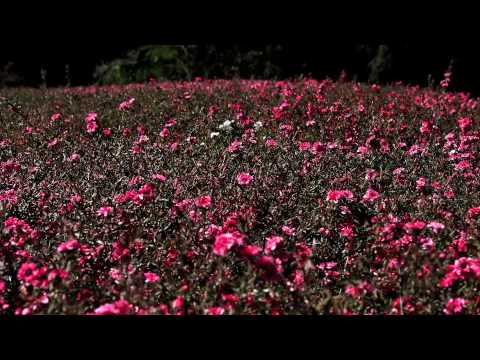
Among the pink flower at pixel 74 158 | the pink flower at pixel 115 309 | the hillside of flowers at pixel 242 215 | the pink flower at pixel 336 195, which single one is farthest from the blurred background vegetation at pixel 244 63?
the pink flower at pixel 115 309

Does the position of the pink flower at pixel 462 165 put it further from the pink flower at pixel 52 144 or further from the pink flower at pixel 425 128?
the pink flower at pixel 52 144

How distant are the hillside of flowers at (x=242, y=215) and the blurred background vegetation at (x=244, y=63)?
18.5 feet

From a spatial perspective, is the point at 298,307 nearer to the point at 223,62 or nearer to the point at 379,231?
the point at 379,231

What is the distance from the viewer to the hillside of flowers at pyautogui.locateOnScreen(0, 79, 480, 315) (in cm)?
298

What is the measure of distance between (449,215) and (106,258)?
78.9 inches

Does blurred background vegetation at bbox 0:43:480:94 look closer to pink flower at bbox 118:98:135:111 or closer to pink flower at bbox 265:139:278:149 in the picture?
pink flower at bbox 118:98:135:111

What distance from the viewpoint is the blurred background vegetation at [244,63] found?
12672 mm

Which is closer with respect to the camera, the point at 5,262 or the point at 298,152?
the point at 5,262

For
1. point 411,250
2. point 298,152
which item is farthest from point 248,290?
point 298,152

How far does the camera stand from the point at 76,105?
802 cm

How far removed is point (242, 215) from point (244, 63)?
31.0 ft

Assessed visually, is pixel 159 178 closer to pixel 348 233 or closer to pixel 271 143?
pixel 348 233

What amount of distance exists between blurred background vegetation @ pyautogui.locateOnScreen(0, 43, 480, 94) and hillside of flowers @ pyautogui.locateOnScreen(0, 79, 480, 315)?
563 cm
